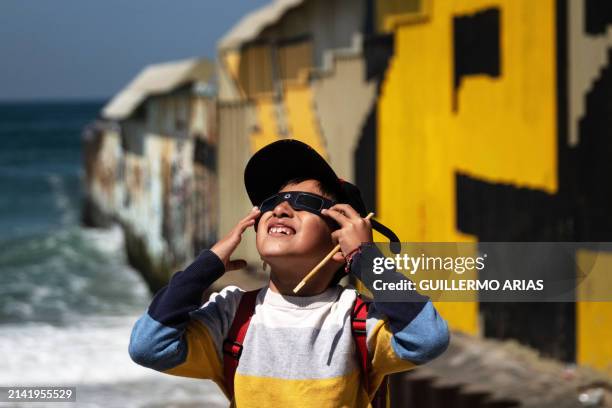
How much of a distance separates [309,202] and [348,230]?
0.15m

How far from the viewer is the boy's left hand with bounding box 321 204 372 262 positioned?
10.7 feet

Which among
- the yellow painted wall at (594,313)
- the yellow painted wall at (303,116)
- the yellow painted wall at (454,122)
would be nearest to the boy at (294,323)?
the yellow painted wall at (594,313)

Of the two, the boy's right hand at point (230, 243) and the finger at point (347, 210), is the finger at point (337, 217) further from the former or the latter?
the boy's right hand at point (230, 243)

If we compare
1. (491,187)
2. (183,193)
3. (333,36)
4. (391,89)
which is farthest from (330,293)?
(183,193)

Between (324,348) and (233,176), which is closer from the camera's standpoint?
(324,348)

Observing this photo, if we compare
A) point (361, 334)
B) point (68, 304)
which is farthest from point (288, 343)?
point (68, 304)

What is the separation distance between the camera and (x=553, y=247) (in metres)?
8.31

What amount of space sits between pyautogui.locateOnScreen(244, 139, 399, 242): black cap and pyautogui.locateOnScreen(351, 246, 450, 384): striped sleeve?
0.90ft

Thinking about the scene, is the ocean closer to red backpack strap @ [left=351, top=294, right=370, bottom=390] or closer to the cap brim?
the cap brim

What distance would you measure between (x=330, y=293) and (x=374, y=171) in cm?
802

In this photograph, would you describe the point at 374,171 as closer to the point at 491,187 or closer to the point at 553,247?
the point at 491,187

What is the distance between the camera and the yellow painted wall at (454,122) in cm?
856

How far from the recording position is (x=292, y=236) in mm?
3312

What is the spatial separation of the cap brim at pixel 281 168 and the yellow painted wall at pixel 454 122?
515cm
